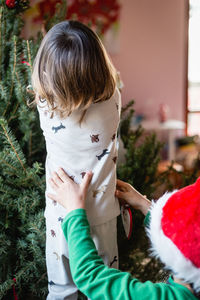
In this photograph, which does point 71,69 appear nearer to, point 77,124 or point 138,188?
point 77,124

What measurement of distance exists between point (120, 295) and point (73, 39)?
539 millimetres

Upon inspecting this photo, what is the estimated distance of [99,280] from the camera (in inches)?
22.7

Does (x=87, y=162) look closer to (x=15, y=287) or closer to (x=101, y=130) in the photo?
(x=101, y=130)

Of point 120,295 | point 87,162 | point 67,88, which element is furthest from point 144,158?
point 120,295

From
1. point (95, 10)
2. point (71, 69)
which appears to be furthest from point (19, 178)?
point (95, 10)

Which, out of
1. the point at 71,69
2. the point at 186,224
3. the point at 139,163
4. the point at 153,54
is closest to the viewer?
the point at 186,224

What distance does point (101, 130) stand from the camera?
77 centimetres

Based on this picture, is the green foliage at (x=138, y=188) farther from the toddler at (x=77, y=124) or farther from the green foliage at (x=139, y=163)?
the toddler at (x=77, y=124)

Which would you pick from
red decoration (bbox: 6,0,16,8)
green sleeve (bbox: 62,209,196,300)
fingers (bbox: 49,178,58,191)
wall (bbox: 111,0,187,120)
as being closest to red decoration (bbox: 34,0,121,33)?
wall (bbox: 111,0,187,120)

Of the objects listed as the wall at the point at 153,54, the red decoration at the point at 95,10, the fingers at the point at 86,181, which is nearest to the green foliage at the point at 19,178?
the fingers at the point at 86,181

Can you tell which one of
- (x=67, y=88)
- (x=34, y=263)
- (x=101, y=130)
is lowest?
(x=34, y=263)

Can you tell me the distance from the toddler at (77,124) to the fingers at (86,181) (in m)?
0.02

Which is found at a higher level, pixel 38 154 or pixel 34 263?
pixel 38 154

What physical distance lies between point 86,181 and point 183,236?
0.93ft
